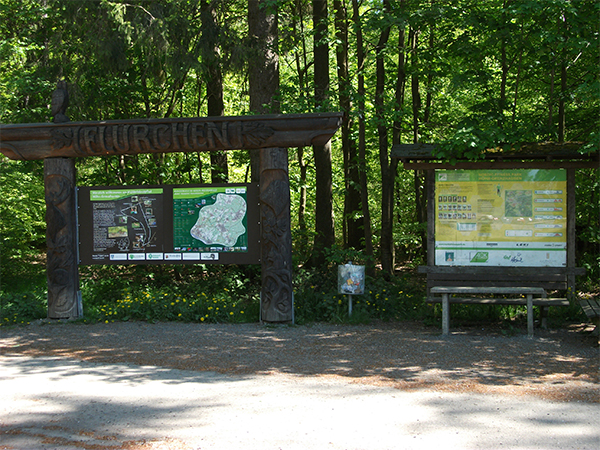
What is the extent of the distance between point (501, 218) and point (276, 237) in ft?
11.7

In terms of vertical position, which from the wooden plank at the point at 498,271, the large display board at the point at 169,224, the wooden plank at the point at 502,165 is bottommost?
the wooden plank at the point at 498,271

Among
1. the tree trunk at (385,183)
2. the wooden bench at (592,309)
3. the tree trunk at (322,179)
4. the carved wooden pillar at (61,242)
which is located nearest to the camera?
the wooden bench at (592,309)

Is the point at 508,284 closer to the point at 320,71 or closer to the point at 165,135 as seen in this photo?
the point at 165,135

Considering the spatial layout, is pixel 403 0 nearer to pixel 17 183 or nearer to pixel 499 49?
pixel 499 49

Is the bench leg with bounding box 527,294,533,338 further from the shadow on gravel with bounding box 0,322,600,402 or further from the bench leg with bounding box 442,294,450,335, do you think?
the bench leg with bounding box 442,294,450,335

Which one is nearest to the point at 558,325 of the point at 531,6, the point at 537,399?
the point at 537,399

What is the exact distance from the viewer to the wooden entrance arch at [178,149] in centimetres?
852

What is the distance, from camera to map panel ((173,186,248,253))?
9031mm

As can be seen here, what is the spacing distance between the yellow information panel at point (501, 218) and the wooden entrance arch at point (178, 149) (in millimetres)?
2344

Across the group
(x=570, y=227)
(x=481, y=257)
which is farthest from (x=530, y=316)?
(x=570, y=227)

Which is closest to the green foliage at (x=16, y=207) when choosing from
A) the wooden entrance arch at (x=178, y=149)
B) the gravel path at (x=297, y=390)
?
the wooden entrance arch at (x=178, y=149)

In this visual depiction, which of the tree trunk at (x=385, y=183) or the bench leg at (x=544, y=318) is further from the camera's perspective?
the tree trunk at (x=385, y=183)

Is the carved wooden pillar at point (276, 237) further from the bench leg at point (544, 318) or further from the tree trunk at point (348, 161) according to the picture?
the tree trunk at point (348, 161)

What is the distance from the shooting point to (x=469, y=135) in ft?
27.1
